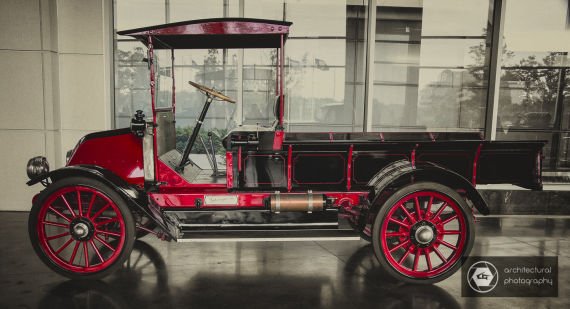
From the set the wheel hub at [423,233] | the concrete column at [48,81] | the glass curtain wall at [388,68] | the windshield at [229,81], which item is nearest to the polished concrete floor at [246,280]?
the wheel hub at [423,233]

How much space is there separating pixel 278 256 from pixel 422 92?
17.9ft

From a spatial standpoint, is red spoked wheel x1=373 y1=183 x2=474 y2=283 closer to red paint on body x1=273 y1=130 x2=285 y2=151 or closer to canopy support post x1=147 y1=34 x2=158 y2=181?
red paint on body x1=273 y1=130 x2=285 y2=151

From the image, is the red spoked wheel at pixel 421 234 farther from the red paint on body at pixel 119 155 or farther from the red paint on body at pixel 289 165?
the red paint on body at pixel 119 155

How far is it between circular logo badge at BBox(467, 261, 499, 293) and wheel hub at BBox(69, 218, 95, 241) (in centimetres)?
312

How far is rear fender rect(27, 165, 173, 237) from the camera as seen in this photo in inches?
121

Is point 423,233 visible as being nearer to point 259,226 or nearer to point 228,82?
point 259,226

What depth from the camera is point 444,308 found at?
279cm

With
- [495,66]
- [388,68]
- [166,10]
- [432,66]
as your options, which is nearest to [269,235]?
[495,66]

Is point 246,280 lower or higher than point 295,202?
lower

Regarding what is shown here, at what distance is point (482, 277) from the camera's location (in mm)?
3330

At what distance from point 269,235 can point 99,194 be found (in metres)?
Answer: 1.38

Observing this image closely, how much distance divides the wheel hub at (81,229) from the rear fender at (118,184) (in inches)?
13.9

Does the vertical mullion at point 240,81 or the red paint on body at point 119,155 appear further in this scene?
the vertical mullion at point 240,81

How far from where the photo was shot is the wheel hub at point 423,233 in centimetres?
311
